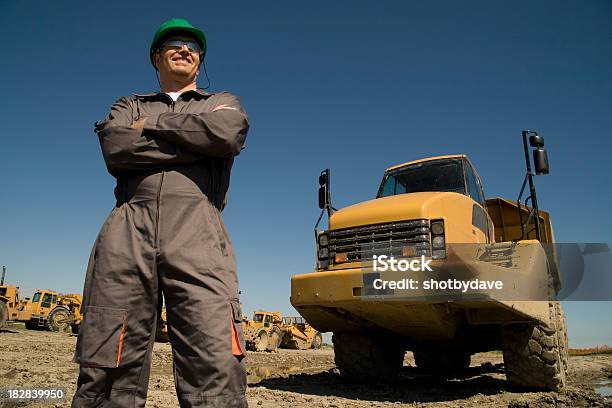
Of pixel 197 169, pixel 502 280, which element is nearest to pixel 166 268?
pixel 197 169

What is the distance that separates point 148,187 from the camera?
6.67 feet

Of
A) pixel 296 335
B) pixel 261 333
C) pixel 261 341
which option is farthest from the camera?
pixel 296 335

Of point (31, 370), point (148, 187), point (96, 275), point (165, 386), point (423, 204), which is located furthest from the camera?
point (31, 370)

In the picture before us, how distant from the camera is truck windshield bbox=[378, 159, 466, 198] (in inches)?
251

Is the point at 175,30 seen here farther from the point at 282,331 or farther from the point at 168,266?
the point at 282,331

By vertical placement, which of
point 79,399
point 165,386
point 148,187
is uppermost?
point 148,187

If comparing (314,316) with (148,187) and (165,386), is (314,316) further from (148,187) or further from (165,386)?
(148,187)

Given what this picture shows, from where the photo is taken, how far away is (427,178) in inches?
261

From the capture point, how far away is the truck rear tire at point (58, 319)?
21.5 metres

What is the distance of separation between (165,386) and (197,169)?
4487 mm

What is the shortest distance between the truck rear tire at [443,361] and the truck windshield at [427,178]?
130 inches

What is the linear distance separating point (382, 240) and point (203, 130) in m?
3.67

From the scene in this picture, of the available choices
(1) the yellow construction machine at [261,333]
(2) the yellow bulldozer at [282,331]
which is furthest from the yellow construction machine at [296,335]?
(1) the yellow construction machine at [261,333]

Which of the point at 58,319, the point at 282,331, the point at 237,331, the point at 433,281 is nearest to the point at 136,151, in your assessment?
the point at 237,331
